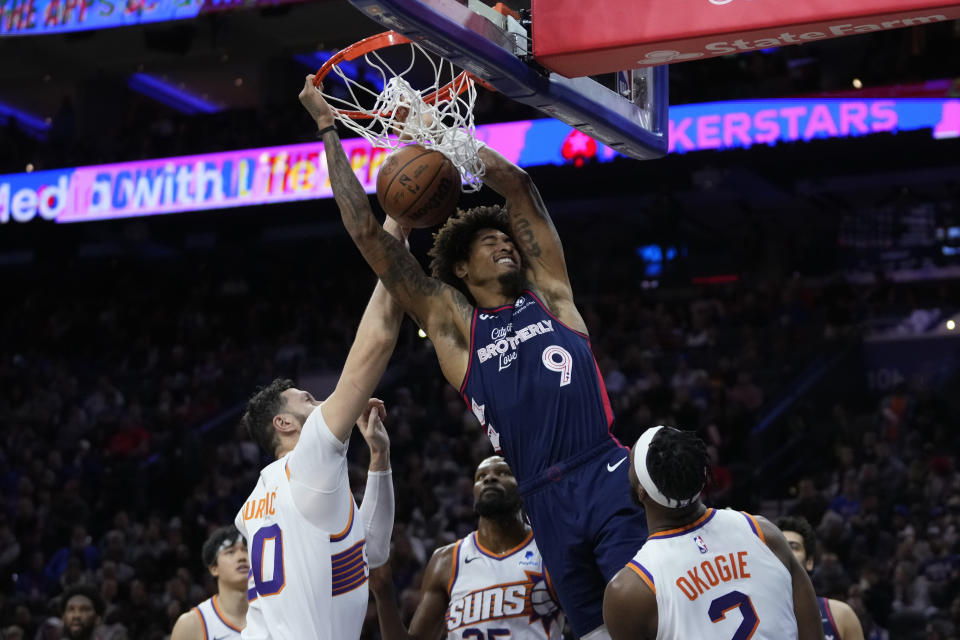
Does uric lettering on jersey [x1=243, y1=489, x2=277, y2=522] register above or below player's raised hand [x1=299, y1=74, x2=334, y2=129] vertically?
below

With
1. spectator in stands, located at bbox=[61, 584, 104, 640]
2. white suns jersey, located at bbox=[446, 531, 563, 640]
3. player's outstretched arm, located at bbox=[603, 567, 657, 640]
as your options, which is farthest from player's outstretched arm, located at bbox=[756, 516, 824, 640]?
spectator in stands, located at bbox=[61, 584, 104, 640]

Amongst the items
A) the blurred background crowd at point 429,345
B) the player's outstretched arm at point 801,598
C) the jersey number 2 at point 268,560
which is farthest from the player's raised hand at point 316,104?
the blurred background crowd at point 429,345

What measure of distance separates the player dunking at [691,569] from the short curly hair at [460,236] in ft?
4.26

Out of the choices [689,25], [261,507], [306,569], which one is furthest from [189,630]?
[689,25]

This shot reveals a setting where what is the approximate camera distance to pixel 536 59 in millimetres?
4000

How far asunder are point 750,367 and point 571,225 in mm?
5620

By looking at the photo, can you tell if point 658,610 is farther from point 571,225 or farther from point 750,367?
point 571,225

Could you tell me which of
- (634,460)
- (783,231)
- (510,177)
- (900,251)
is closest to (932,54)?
(900,251)

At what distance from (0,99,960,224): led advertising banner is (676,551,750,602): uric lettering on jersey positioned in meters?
10.7

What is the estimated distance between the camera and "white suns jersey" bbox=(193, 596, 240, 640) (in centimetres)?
575

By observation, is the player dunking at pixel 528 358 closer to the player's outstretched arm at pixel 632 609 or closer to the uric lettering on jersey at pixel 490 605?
the player's outstretched arm at pixel 632 609

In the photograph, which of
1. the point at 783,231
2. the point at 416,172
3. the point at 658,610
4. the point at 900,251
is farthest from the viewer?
the point at 783,231

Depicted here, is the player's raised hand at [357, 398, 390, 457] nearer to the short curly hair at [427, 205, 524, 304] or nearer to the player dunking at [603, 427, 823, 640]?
the short curly hair at [427, 205, 524, 304]

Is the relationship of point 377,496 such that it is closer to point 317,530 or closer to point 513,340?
point 317,530
